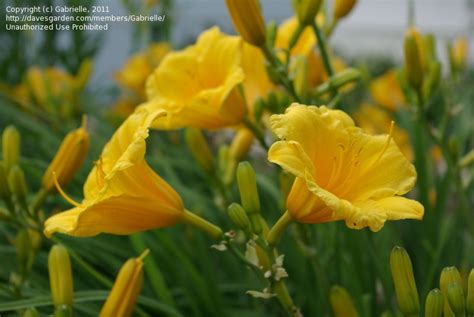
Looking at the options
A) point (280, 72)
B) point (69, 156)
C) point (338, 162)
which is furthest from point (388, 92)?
point (338, 162)

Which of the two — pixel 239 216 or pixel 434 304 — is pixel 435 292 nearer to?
pixel 434 304

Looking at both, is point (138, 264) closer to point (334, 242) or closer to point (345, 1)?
point (334, 242)

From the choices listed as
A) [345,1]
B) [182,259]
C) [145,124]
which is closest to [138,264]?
[145,124]

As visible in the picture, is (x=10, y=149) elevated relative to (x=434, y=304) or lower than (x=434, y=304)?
elevated

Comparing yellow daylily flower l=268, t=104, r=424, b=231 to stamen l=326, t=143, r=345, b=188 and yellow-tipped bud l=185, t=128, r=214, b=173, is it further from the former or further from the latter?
yellow-tipped bud l=185, t=128, r=214, b=173

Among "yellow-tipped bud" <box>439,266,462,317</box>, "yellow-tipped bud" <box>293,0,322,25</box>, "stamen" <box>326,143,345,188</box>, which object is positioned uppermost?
"yellow-tipped bud" <box>293,0,322,25</box>

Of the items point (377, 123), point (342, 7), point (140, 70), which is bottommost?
point (377, 123)

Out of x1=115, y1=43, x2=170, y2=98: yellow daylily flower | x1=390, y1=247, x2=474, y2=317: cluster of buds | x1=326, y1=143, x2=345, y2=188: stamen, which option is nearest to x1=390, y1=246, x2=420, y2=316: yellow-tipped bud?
x1=390, y1=247, x2=474, y2=317: cluster of buds
